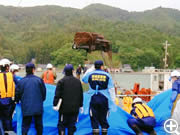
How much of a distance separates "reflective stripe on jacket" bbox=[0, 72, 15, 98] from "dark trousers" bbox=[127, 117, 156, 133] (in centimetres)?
275

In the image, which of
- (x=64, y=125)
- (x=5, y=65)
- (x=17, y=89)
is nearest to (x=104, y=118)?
(x=64, y=125)

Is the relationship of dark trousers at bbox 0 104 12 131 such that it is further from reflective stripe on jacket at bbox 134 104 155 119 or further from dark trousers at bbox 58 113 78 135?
reflective stripe on jacket at bbox 134 104 155 119

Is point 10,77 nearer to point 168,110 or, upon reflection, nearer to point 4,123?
point 4,123

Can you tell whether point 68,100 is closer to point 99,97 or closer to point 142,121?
point 99,97

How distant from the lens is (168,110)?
23.8 ft

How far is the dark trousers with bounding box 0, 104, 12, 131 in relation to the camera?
588 centimetres

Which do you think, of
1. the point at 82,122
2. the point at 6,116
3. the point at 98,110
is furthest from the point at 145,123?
the point at 6,116

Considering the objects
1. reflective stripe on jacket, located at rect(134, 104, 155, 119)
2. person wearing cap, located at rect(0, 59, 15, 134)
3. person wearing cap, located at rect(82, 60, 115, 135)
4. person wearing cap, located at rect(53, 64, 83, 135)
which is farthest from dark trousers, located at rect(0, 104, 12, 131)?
reflective stripe on jacket, located at rect(134, 104, 155, 119)

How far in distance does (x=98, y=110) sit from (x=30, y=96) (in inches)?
59.1

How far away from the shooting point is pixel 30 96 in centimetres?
542

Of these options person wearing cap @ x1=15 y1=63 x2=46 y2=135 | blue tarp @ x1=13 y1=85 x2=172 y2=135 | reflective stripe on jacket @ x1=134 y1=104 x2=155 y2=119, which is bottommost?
blue tarp @ x1=13 y1=85 x2=172 y2=135

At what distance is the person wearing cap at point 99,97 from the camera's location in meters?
5.77

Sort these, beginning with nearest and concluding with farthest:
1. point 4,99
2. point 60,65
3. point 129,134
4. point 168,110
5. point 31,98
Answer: point 31,98
point 4,99
point 129,134
point 168,110
point 60,65

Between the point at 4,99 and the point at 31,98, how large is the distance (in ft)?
2.55
